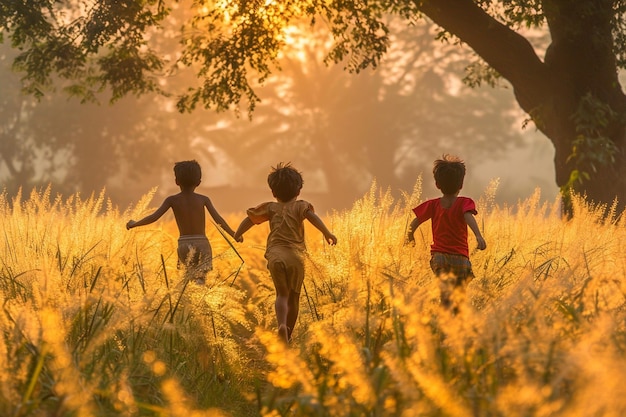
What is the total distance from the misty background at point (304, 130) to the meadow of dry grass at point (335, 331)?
38.1 meters

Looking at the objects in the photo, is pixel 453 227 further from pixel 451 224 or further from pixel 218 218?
pixel 218 218

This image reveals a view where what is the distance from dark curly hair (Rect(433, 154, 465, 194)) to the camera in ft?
21.4

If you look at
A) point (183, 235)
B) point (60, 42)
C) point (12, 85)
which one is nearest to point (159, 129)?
point (12, 85)

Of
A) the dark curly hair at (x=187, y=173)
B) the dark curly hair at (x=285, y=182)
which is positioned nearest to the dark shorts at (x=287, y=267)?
the dark curly hair at (x=285, y=182)

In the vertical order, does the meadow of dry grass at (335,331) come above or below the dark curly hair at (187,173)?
below

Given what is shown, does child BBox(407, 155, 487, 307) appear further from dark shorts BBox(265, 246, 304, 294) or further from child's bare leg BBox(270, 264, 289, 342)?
child's bare leg BBox(270, 264, 289, 342)

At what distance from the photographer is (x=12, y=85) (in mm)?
49812

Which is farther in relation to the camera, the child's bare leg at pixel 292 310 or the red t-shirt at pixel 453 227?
the child's bare leg at pixel 292 310

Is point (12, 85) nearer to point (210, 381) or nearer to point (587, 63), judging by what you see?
point (587, 63)

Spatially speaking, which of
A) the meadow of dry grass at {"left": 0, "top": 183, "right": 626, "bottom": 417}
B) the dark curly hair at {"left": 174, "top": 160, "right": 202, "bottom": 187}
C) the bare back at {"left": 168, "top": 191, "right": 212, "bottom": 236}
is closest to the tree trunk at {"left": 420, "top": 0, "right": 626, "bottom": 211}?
the meadow of dry grass at {"left": 0, "top": 183, "right": 626, "bottom": 417}

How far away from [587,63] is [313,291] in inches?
337

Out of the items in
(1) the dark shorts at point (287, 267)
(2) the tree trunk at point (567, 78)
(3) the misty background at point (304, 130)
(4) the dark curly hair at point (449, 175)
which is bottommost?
(1) the dark shorts at point (287, 267)

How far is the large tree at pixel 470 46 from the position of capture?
12867 mm

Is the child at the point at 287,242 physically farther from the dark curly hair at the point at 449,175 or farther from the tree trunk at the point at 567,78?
the tree trunk at the point at 567,78
